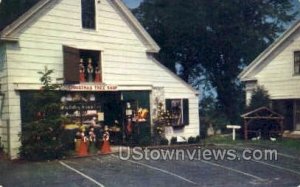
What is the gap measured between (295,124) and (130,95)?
32.7 ft

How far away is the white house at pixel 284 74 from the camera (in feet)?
82.8

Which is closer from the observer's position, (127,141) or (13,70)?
(13,70)

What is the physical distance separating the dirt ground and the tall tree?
15.6 metres

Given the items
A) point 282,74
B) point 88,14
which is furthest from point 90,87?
point 282,74

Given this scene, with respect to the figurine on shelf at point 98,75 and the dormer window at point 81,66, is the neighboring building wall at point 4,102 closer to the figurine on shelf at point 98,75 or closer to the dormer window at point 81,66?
the dormer window at point 81,66

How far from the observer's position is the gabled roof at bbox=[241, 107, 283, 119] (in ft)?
80.3

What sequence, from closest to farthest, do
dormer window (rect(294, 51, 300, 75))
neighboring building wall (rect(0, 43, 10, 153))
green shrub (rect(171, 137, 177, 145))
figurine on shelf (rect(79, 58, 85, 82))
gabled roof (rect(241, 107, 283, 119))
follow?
neighboring building wall (rect(0, 43, 10, 153))
figurine on shelf (rect(79, 58, 85, 82))
green shrub (rect(171, 137, 177, 145))
gabled roof (rect(241, 107, 283, 119))
dormer window (rect(294, 51, 300, 75))

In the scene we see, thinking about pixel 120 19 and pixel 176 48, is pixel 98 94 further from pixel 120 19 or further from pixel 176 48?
pixel 176 48

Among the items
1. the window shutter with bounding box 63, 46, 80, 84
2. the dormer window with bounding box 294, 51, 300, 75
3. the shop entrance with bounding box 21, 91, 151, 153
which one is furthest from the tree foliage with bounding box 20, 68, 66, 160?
the dormer window with bounding box 294, 51, 300, 75

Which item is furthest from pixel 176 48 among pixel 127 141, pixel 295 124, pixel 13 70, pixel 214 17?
pixel 13 70

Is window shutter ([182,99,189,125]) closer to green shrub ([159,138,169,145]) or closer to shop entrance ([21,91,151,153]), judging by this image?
green shrub ([159,138,169,145])

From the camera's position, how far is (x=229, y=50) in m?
33.9

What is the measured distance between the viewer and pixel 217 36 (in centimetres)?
3300

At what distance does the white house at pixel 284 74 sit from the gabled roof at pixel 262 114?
0.77 m
